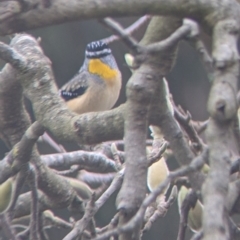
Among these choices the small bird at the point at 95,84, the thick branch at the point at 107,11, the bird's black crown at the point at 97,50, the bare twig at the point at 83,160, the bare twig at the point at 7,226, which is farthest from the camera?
the bird's black crown at the point at 97,50

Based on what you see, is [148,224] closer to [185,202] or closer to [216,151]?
[185,202]

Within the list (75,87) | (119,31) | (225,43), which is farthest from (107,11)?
(75,87)

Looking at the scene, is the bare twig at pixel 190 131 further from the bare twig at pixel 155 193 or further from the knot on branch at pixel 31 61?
the bare twig at pixel 155 193

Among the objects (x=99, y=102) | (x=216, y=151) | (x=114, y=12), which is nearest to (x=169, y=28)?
(x=114, y=12)

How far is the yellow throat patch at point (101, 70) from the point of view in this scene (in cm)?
313

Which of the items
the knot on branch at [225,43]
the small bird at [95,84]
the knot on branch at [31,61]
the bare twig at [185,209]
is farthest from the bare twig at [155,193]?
the small bird at [95,84]

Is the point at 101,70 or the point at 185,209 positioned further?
the point at 101,70

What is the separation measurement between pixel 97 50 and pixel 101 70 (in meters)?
0.10

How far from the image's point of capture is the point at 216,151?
0.72m

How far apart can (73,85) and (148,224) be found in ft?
5.66

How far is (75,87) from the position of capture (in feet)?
9.98

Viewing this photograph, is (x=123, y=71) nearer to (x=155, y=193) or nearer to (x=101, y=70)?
(x=101, y=70)

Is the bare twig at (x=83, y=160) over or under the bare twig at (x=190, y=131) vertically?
under

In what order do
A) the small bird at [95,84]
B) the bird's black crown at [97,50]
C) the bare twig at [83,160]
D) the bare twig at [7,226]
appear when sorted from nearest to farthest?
the bare twig at [7,226] → the bare twig at [83,160] → the small bird at [95,84] → the bird's black crown at [97,50]
